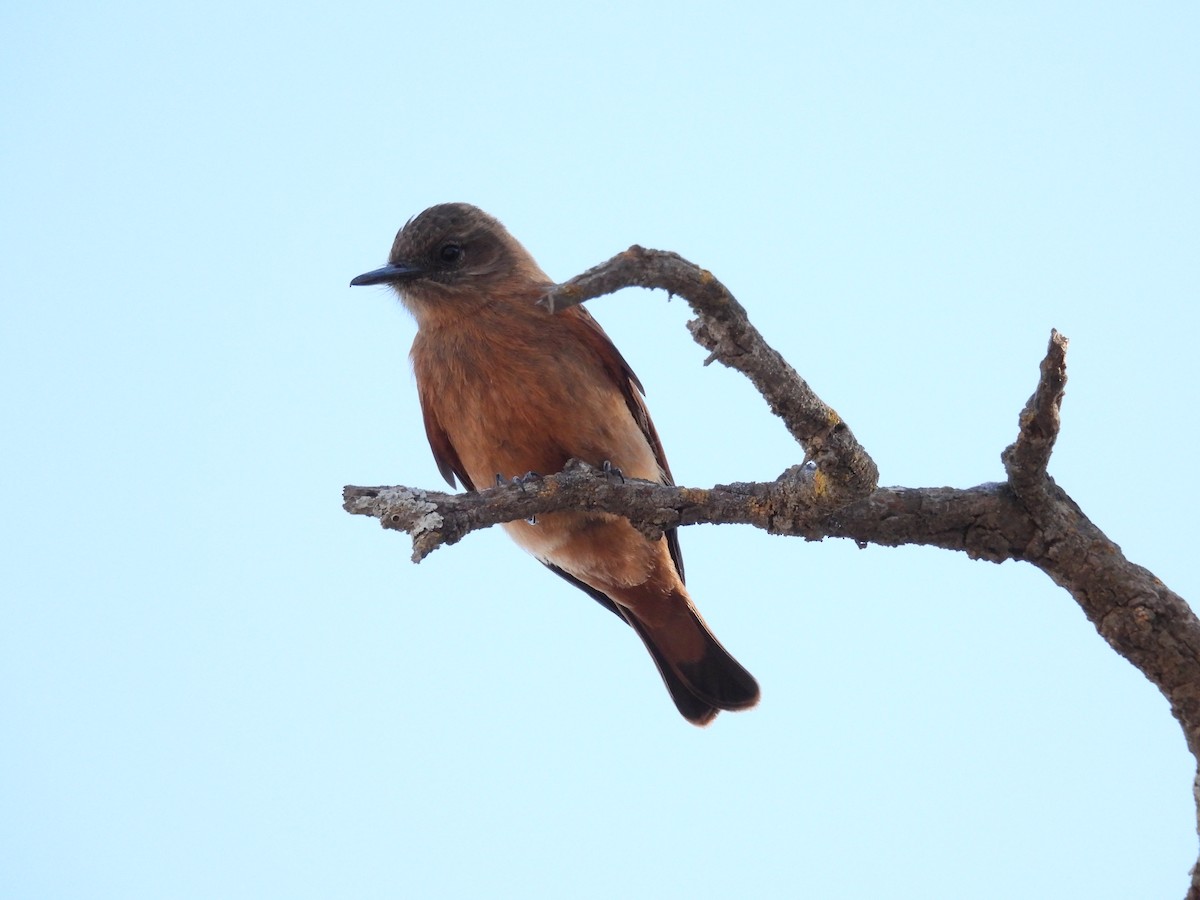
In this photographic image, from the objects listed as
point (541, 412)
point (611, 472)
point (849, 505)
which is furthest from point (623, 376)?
point (849, 505)

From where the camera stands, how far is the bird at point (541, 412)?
226 inches

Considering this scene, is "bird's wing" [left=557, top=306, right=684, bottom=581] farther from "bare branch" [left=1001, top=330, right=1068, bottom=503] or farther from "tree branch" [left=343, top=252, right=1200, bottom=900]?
"bare branch" [left=1001, top=330, right=1068, bottom=503]

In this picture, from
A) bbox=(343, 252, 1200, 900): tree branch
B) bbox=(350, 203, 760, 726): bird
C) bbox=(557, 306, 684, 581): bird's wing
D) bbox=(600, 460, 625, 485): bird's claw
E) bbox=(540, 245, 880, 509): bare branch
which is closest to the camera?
bbox=(540, 245, 880, 509): bare branch

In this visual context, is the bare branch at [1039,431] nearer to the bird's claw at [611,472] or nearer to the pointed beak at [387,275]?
the bird's claw at [611,472]

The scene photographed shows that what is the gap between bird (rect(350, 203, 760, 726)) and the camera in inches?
226

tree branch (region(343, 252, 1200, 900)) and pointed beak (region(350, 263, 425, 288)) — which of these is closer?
tree branch (region(343, 252, 1200, 900))

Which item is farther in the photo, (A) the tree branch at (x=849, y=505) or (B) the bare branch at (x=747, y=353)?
(A) the tree branch at (x=849, y=505)

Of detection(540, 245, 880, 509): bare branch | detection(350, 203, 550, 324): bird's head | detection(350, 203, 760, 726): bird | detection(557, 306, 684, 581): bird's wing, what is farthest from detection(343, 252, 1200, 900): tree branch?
detection(350, 203, 550, 324): bird's head

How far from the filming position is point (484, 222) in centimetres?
673

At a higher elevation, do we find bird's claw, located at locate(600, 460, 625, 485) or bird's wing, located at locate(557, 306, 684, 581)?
bird's wing, located at locate(557, 306, 684, 581)

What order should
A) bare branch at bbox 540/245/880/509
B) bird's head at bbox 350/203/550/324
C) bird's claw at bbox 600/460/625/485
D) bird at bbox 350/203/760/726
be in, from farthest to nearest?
bird's head at bbox 350/203/550/324 < bird at bbox 350/203/760/726 < bird's claw at bbox 600/460/625/485 < bare branch at bbox 540/245/880/509

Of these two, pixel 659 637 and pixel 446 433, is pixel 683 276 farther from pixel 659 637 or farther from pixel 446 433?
pixel 659 637

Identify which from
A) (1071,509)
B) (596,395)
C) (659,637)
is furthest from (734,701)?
(1071,509)

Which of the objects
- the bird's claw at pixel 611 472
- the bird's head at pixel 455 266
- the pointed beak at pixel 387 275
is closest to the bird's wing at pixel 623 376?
the bird's head at pixel 455 266
